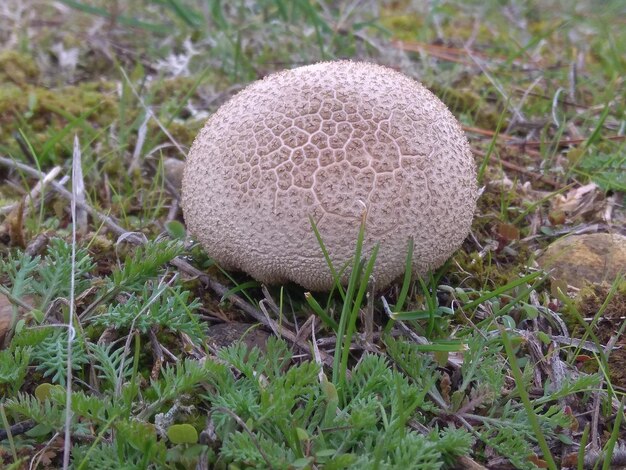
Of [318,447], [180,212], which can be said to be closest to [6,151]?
[180,212]

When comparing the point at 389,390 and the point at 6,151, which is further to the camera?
the point at 6,151

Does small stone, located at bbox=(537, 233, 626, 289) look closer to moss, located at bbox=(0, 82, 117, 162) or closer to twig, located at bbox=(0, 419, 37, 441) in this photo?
twig, located at bbox=(0, 419, 37, 441)

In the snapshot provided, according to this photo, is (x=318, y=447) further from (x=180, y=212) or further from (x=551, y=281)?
(x=180, y=212)

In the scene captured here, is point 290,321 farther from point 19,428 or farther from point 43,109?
point 43,109

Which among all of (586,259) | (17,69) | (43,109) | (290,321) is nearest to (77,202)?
(43,109)

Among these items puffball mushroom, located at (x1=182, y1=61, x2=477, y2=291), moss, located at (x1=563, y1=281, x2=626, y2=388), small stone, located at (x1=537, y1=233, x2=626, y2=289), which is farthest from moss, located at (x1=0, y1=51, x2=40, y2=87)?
moss, located at (x1=563, y1=281, x2=626, y2=388)

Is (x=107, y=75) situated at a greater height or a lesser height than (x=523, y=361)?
greater
